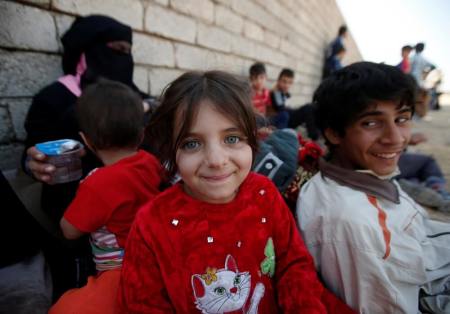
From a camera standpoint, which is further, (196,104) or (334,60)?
(334,60)

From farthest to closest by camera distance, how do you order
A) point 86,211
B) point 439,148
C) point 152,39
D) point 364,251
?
point 439,148
point 152,39
point 86,211
point 364,251

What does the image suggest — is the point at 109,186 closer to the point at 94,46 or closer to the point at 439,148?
the point at 94,46

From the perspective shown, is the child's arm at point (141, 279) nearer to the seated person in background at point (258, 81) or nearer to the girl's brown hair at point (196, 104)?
the girl's brown hair at point (196, 104)

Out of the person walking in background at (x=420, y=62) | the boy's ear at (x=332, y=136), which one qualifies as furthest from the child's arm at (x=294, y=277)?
the person walking in background at (x=420, y=62)

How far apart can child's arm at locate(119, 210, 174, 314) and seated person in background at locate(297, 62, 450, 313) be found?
2.15 ft

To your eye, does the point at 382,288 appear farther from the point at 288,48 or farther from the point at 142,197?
the point at 288,48

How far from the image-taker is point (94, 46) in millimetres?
1857

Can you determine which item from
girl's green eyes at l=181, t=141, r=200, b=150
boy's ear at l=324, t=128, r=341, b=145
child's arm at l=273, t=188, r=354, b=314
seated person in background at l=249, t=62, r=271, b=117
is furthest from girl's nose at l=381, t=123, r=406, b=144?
seated person in background at l=249, t=62, r=271, b=117

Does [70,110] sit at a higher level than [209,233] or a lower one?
higher

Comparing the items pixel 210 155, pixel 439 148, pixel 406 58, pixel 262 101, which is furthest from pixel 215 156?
pixel 406 58

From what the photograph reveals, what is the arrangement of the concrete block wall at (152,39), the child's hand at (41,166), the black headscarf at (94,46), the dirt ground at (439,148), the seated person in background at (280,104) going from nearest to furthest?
the child's hand at (41,166) < the concrete block wall at (152,39) < the black headscarf at (94,46) < the dirt ground at (439,148) < the seated person in background at (280,104)

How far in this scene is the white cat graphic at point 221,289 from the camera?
0.95 meters

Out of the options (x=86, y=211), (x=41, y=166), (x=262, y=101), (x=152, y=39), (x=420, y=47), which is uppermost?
(x=420, y=47)

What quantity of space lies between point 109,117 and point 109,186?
35 centimetres
